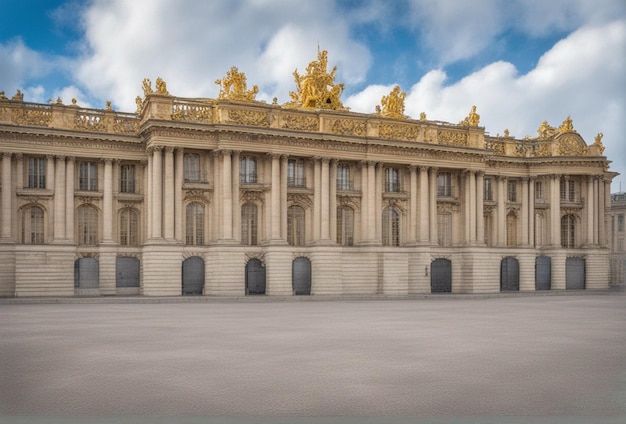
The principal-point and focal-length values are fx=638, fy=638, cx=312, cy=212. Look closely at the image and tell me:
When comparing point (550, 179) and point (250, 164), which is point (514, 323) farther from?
point (550, 179)

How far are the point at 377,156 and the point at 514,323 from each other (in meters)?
30.4

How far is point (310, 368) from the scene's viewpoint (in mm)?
15977

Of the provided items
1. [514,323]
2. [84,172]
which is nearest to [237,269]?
[84,172]

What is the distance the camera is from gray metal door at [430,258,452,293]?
59688mm

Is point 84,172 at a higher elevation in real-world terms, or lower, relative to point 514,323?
higher

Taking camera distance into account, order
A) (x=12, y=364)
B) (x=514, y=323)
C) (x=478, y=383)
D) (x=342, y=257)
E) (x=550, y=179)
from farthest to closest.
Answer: (x=550, y=179) < (x=342, y=257) < (x=514, y=323) < (x=12, y=364) < (x=478, y=383)

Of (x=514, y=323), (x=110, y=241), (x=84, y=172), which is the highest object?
(x=84, y=172)

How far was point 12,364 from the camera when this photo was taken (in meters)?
16.3

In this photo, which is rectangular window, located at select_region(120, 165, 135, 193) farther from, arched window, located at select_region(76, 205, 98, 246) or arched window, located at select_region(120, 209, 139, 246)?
arched window, located at select_region(76, 205, 98, 246)

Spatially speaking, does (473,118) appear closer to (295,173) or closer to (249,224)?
(295,173)

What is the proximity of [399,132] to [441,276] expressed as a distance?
14.1 meters

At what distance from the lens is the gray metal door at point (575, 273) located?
66000mm

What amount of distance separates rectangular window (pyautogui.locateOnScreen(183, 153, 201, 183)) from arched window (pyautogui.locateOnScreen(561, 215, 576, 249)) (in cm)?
3929

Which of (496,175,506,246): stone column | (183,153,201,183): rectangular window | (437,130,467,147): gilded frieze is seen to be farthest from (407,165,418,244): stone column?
(183,153,201,183): rectangular window
